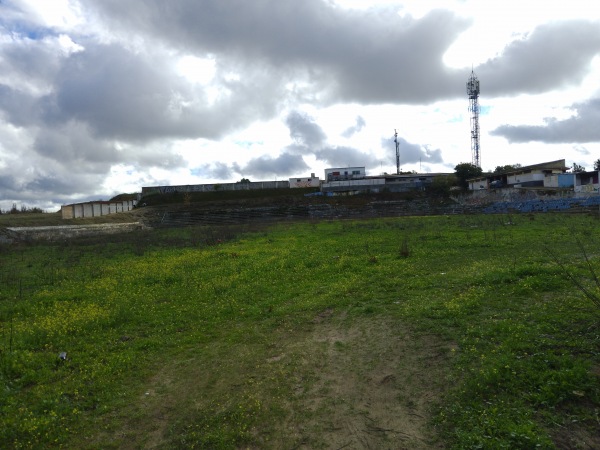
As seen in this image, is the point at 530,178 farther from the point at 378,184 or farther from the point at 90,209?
A: the point at 90,209

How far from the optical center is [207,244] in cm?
2414

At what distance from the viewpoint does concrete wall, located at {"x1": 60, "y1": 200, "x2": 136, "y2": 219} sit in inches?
2039

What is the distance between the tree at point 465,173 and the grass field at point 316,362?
6629cm

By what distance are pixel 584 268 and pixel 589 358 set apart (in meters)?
5.76

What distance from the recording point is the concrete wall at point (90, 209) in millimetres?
51787

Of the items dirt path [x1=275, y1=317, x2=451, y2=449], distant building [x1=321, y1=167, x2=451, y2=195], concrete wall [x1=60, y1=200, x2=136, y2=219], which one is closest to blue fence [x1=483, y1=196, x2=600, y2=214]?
distant building [x1=321, y1=167, x2=451, y2=195]

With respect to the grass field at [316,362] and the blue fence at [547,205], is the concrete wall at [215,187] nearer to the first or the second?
the blue fence at [547,205]

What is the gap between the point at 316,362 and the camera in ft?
22.4

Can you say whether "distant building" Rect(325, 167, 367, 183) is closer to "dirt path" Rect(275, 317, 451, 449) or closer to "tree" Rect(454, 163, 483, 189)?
"tree" Rect(454, 163, 483, 189)

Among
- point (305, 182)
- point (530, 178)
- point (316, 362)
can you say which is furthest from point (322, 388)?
point (305, 182)

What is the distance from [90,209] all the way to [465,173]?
58.5 meters

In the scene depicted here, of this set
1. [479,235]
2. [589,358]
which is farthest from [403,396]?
[479,235]

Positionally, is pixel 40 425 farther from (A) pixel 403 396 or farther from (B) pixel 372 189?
(B) pixel 372 189

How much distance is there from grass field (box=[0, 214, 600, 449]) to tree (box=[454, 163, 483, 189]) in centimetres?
6629
